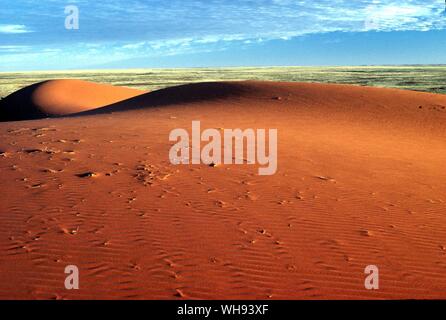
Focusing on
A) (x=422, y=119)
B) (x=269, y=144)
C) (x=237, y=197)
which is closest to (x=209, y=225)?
(x=237, y=197)

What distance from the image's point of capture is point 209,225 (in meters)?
7.23

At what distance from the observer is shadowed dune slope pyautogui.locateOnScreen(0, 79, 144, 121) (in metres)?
29.4

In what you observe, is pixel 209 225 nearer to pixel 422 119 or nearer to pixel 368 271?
pixel 368 271

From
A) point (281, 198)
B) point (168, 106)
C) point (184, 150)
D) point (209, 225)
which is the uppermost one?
point (168, 106)

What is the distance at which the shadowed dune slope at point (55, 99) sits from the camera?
29422 millimetres

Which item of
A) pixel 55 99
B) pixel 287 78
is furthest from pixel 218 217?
pixel 287 78

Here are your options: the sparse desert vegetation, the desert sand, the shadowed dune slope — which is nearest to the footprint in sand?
the desert sand

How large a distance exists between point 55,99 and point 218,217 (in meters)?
27.3

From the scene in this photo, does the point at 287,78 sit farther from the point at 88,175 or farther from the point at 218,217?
the point at 218,217

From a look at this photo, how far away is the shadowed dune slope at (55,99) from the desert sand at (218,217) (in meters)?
14.4

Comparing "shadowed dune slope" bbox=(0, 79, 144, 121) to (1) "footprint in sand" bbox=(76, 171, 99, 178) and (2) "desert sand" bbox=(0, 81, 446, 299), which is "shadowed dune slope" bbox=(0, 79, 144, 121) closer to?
(2) "desert sand" bbox=(0, 81, 446, 299)

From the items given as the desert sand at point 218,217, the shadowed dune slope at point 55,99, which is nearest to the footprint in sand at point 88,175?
the desert sand at point 218,217

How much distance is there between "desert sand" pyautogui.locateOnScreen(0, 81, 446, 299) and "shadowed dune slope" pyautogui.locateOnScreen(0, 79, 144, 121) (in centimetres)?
1442

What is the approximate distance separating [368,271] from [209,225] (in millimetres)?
2681
